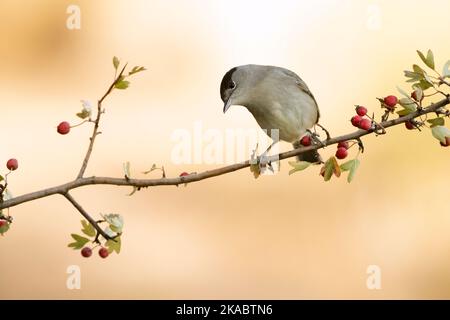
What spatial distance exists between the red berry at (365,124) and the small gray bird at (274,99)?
763 millimetres

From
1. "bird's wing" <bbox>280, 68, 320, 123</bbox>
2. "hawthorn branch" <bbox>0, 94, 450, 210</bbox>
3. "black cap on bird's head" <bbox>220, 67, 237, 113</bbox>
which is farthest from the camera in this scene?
"bird's wing" <bbox>280, 68, 320, 123</bbox>

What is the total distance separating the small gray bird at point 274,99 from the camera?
5.52ft

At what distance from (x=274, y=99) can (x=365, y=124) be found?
916 mm

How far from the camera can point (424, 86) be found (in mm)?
842

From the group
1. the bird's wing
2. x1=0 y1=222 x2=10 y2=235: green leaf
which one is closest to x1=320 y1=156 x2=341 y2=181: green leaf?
x1=0 y1=222 x2=10 y2=235: green leaf

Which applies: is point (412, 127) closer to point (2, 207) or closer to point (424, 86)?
point (424, 86)

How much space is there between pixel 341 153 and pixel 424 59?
198mm

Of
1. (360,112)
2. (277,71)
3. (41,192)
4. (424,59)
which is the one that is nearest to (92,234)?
(41,192)

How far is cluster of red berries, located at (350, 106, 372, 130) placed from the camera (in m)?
0.86

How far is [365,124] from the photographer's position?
859mm

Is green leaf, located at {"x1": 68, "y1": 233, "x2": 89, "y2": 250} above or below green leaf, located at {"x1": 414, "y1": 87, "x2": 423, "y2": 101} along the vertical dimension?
below

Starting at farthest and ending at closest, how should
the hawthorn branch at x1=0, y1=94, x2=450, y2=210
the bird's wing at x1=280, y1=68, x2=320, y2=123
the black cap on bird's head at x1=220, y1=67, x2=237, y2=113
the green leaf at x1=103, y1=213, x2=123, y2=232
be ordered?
the bird's wing at x1=280, y1=68, x2=320, y2=123 < the black cap on bird's head at x1=220, y1=67, x2=237, y2=113 < the green leaf at x1=103, y1=213, x2=123, y2=232 < the hawthorn branch at x1=0, y1=94, x2=450, y2=210

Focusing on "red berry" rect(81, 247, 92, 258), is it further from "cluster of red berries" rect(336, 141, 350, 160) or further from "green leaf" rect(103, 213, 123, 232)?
"cluster of red berries" rect(336, 141, 350, 160)

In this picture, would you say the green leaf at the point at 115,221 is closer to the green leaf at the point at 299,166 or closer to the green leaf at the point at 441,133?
the green leaf at the point at 299,166
